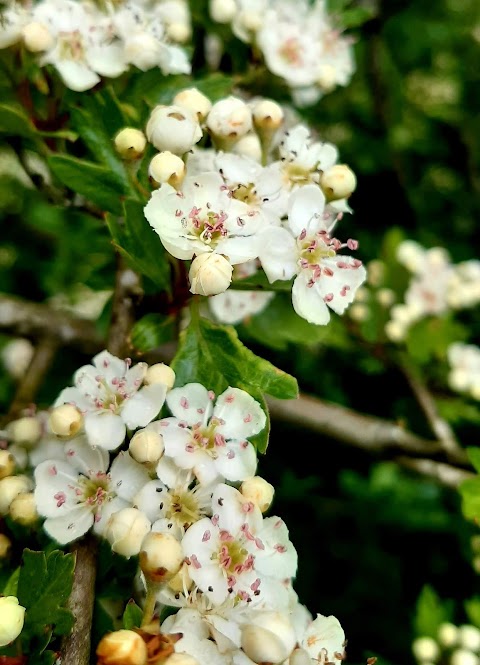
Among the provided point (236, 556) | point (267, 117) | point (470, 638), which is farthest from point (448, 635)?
point (267, 117)

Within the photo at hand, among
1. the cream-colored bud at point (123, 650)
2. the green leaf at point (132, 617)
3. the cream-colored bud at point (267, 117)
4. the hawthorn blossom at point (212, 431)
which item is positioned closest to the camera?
the cream-colored bud at point (123, 650)

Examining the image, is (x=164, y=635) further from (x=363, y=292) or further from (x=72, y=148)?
(x=363, y=292)

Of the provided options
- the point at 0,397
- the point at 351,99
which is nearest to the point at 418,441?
the point at 0,397

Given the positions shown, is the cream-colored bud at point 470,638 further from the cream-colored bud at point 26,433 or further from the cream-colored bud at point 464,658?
the cream-colored bud at point 26,433

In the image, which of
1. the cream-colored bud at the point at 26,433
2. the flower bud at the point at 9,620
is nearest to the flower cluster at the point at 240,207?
the cream-colored bud at the point at 26,433

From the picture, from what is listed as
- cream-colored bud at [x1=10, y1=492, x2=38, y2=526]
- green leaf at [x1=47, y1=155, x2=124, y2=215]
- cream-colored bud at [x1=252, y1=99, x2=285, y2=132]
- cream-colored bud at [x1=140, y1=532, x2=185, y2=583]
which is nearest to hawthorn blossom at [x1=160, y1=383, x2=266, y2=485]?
cream-colored bud at [x1=140, y1=532, x2=185, y2=583]
